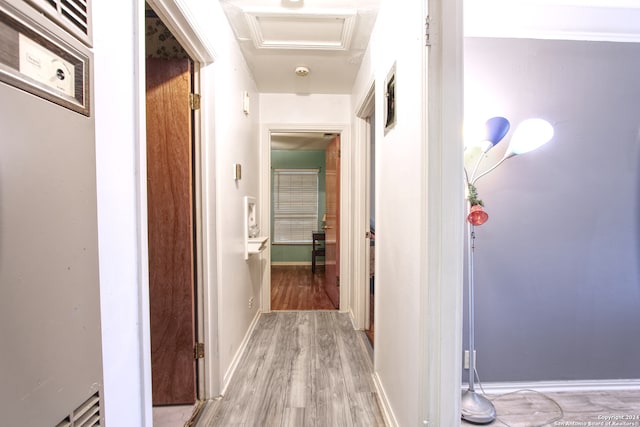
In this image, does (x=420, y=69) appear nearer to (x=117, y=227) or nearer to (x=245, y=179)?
(x=117, y=227)

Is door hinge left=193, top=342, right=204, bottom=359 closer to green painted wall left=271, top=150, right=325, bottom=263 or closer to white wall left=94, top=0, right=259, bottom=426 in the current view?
white wall left=94, top=0, right=259, bottom=426

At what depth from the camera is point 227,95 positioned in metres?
1.90

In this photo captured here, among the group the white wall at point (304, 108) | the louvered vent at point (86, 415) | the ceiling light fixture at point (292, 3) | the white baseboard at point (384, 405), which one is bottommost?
the white baseboard at point (384, 405)

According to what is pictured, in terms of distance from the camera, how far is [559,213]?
5.86 ft

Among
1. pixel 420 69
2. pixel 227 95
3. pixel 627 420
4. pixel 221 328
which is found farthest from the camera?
pixel 227 95

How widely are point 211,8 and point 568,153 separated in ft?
7.81

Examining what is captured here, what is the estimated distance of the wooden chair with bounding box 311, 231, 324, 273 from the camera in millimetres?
5062

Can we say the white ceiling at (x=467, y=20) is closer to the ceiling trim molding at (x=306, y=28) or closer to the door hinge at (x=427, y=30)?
the ceiling trim molding at (x=306, y=28)

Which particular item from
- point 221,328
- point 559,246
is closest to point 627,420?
point 559,246

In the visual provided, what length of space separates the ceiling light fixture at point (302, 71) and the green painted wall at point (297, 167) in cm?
288

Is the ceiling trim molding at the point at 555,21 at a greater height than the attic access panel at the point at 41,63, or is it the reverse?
the ceiling trim molding at the point at 555,21

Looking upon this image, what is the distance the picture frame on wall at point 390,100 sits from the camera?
58.1 inches

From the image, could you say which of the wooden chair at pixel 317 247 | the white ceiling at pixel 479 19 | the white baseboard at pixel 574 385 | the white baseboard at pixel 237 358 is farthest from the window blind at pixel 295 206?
the white baseboard at pixel 574 385

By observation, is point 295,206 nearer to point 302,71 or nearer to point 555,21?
point 302,71
